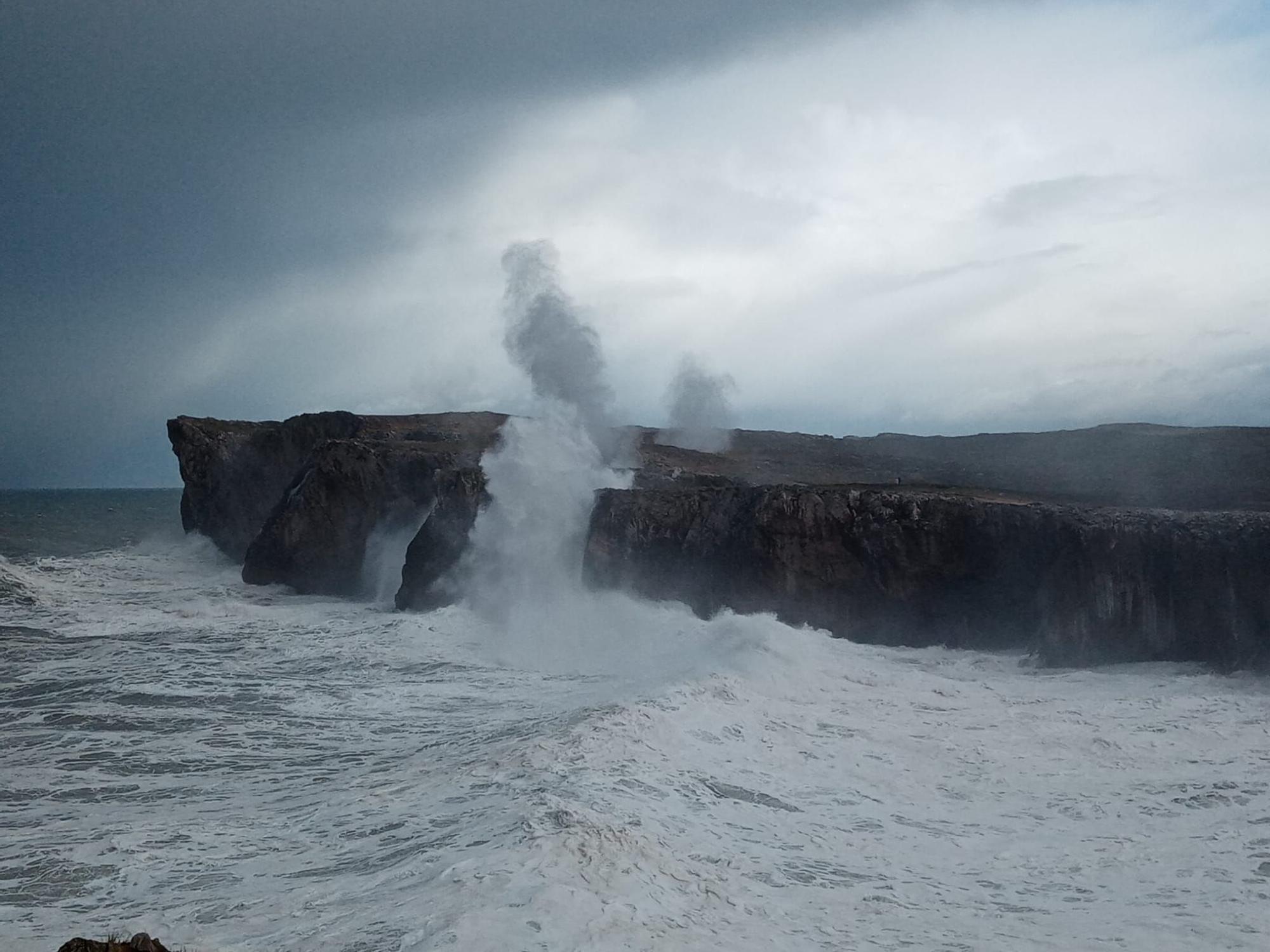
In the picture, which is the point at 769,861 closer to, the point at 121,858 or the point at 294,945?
the point at 294,945

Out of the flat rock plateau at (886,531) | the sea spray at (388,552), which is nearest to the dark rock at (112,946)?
the flat rock plateau at (886,531)

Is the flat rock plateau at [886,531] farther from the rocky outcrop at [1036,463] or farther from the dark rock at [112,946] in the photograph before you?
the dark rock at [112,946]

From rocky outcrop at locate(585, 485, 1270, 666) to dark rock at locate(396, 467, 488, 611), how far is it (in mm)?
3891

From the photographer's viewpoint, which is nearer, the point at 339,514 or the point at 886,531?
the point at 886,531

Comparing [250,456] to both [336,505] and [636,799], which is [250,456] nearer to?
[336,505]

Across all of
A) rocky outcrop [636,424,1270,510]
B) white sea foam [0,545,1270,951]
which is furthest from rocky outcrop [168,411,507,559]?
white sea foam [0,545,1270,951]

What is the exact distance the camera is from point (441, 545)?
26.8 m

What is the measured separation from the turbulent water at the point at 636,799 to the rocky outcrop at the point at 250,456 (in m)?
18.8

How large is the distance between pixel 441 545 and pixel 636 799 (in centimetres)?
1714

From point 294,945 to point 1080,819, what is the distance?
8.57 m

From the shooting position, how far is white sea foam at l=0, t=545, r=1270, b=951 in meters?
8.23

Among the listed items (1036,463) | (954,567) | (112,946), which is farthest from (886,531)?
(112,946)

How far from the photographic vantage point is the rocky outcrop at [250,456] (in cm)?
3916

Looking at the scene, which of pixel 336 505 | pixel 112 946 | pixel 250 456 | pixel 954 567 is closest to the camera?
pixel 112 946
